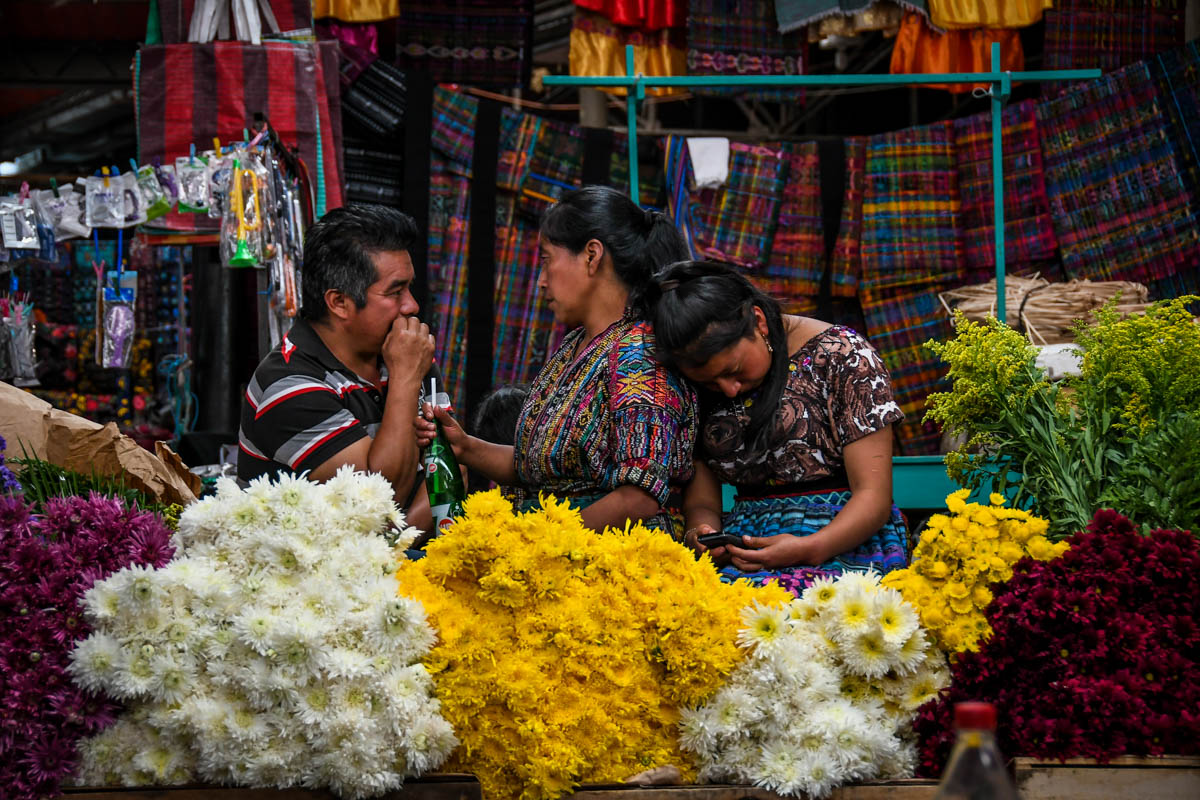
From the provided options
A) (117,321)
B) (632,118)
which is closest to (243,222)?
(117,321)

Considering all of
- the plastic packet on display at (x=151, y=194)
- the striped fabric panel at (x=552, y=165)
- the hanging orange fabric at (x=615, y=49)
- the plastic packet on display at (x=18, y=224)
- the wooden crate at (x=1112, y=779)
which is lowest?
the wooden crate at (x=1112, y=779)

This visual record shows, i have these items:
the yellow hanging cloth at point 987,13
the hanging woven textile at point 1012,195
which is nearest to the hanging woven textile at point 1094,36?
the yellow hanging cloth at point 987,13

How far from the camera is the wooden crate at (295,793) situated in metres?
2.02

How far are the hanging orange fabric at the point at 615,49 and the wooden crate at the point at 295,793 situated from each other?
4.58 metres

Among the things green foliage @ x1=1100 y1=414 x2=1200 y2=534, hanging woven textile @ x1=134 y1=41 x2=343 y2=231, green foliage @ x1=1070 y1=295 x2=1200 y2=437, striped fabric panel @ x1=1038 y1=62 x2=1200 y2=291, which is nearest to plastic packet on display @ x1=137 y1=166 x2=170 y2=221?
hanging woven textile @ x1=134 y1=41 x2=343 y2=231

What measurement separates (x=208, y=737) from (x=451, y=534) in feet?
1.73

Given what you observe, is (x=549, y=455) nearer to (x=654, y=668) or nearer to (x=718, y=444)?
(x=718, y=444)

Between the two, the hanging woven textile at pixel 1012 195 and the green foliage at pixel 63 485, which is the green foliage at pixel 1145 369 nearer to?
the green foliage at pixel 63 485

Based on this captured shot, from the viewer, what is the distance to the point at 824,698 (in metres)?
2.12

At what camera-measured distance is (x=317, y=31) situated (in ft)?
19.1

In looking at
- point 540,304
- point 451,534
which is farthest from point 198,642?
point 540,304

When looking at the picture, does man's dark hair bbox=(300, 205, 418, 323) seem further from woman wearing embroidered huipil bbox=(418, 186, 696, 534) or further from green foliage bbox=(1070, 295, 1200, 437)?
green foliage bbox=(1070, 295, 1200, 437)

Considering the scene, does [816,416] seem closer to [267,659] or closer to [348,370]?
[348,370]

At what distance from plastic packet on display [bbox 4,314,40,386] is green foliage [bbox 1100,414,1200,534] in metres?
4.57
